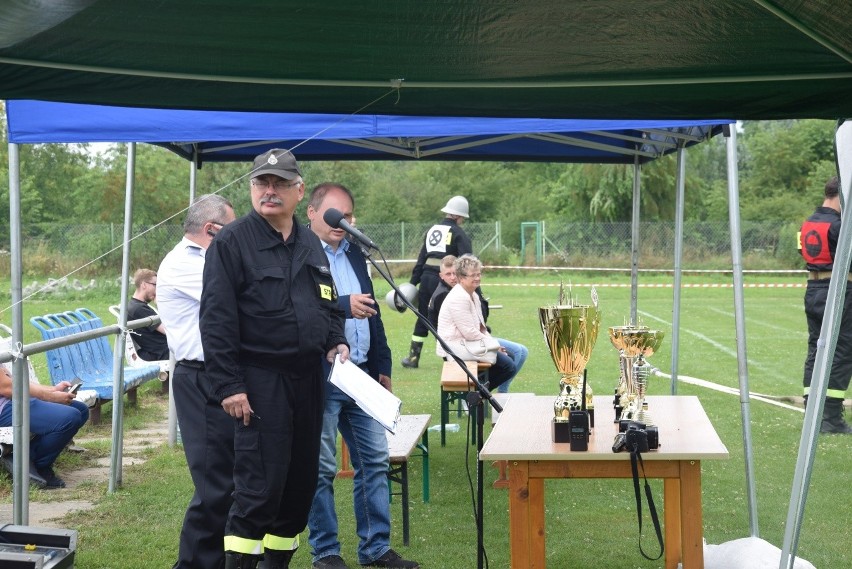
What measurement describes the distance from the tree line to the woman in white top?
2550cm

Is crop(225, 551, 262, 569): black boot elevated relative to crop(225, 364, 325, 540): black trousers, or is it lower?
lower

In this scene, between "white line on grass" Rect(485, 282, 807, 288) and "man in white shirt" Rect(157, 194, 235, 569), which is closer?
"man in white shirt" Rect(157, 194, 235, 569)

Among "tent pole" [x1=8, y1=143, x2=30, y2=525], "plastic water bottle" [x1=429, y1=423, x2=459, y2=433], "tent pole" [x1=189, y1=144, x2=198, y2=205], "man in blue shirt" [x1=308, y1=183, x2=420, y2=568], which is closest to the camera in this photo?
"tent pole" [x1=8, y1=143, x2=30, y2=525]

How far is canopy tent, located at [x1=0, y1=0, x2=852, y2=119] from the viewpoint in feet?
9.94

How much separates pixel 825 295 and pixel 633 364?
5.17 m

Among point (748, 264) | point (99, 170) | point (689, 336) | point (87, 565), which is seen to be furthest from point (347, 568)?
point (99, 170)

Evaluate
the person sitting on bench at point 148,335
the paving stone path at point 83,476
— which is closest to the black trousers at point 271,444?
the paving stone path at point 83,476

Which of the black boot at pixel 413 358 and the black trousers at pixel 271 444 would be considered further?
the black boot at pixel 413 358

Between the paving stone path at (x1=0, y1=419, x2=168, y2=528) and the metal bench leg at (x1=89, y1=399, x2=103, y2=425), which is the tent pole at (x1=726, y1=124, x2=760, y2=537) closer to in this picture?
the paving stone path at (x1=0, y1=419, x2=168, y2=528)

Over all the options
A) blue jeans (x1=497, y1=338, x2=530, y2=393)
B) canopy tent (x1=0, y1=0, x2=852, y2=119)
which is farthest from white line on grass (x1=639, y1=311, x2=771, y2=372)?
canopy tent (x1=0, y1=0, x2=852, y2=119)

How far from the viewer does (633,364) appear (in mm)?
4941

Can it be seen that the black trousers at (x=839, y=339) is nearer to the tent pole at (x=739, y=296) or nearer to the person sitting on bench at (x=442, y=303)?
the person sitting on bench at (x=442, y=303)

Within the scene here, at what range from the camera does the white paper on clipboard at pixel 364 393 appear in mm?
4617

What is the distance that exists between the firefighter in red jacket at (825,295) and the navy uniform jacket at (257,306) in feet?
20.2
